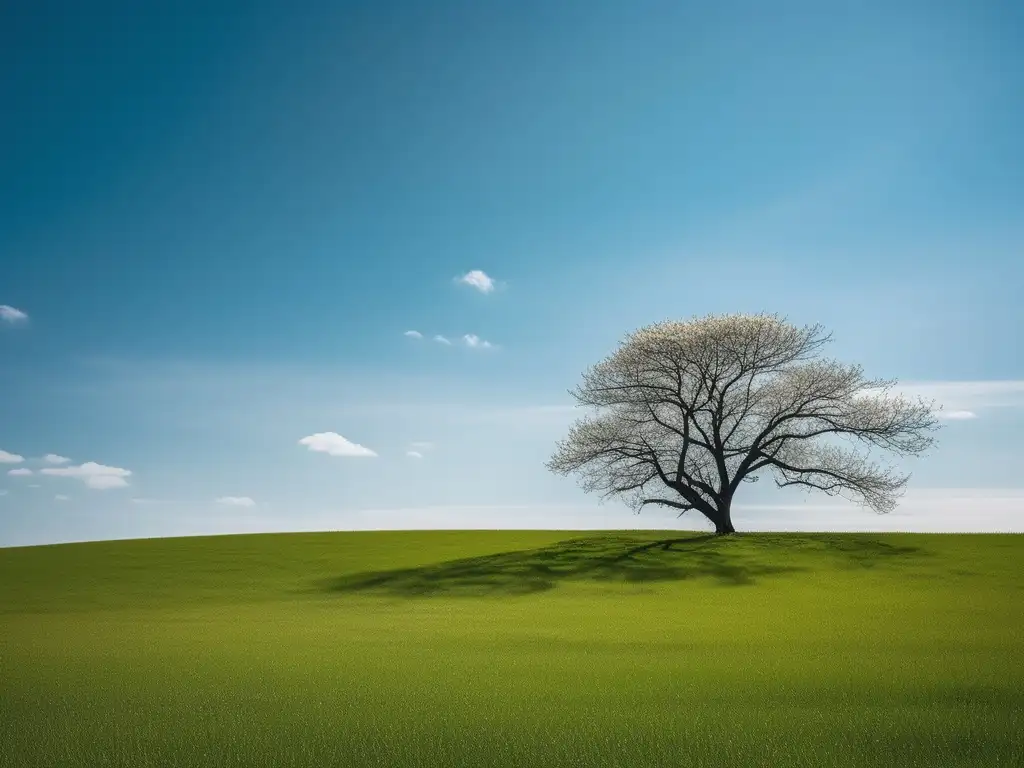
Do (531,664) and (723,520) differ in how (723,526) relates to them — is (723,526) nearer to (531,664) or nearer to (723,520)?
(723,520)

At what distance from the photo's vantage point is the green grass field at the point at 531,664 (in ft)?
23.2

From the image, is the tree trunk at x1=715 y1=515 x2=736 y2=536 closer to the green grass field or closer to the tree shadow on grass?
the tree shadow on grass

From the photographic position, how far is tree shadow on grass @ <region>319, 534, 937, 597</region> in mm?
26330

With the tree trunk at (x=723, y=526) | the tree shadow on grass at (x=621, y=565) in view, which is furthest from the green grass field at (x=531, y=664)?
the tree trunk at (x=723, y=526)

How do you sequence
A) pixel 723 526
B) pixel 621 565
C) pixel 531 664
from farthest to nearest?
pixel 723 526 < pixel 621 565 < pixel 531 664

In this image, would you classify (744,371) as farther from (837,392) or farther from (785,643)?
(785,643)

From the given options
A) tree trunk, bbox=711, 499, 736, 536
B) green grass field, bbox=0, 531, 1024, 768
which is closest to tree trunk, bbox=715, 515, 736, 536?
tree trunk, bbox=711, 499, 736, 536

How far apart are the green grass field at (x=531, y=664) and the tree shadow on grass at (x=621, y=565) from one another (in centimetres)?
18

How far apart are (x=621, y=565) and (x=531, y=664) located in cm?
1821

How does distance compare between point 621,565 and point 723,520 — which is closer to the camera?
point 621,565

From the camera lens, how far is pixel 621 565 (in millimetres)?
29281

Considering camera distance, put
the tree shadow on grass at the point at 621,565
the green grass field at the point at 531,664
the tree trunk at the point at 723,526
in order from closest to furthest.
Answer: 1. the green grass field at the point at 531,664
2. the tree shadow on grass at the point at 621,565
3. the tree trunk at the point at 723,526

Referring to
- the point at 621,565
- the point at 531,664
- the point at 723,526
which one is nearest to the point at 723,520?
the point at 723,526

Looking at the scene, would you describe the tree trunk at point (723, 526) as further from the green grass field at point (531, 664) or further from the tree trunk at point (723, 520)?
the green grass field at point (531, 664)
